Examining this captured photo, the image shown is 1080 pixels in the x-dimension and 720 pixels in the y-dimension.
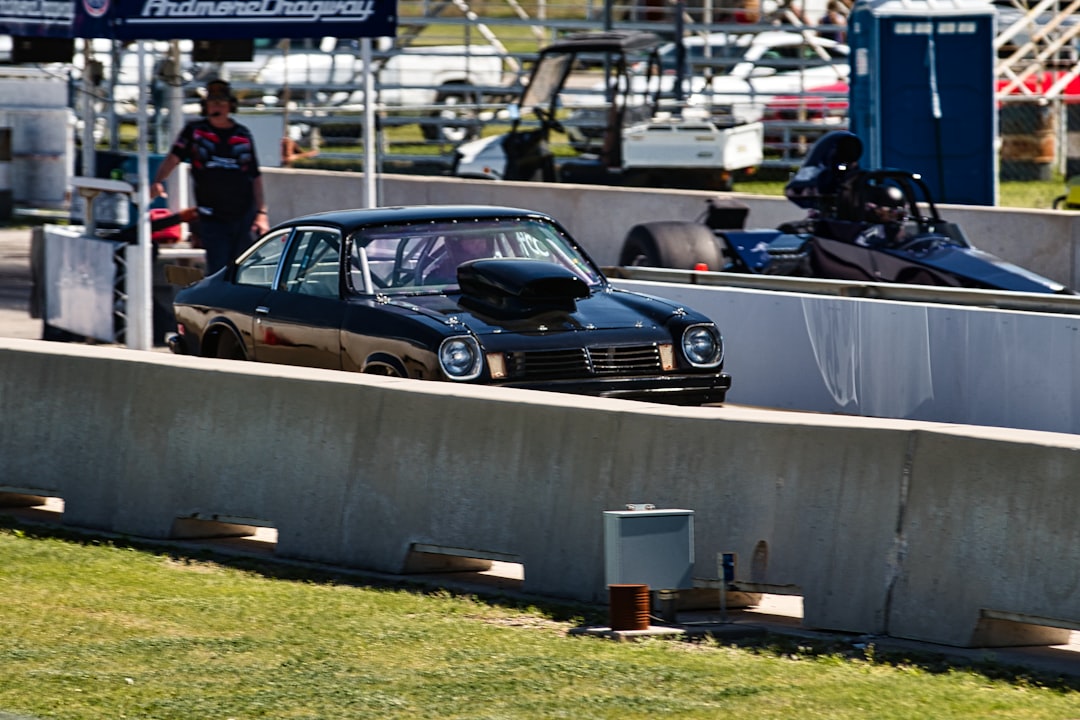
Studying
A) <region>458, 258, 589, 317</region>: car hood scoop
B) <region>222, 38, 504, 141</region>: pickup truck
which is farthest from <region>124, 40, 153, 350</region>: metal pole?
<region>222, 38, 504, 141</region>: pickup truck

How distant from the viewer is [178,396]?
8219 mm

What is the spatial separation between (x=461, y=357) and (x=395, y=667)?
11.5ft

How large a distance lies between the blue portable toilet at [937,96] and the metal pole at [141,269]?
10.9m

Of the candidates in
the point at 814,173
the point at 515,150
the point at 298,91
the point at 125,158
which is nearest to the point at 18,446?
the point at 814,173

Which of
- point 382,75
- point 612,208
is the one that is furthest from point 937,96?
point 382,75

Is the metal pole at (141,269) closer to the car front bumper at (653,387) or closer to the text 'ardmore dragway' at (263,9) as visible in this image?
the text 'ardmore dragway' at (263,9)

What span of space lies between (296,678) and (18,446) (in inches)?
136

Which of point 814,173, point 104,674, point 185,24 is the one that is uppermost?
point 185,24

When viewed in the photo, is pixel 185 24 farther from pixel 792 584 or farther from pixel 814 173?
pixel 792 584

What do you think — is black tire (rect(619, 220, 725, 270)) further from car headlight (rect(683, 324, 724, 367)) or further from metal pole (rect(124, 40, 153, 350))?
car headlight (rect(683, 324, 724, 367))

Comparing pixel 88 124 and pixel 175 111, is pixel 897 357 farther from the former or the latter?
pixel 175 111

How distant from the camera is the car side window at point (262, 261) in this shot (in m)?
11.1

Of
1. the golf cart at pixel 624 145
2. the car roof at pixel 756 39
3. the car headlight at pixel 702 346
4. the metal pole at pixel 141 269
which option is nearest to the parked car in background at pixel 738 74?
the car roof at pixel 756 39

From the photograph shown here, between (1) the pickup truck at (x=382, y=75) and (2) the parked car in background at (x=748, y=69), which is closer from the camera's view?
(2) the parked car in background at (x=748, y=69)
